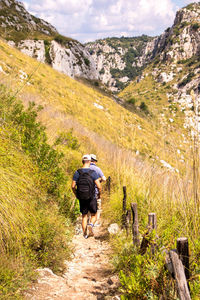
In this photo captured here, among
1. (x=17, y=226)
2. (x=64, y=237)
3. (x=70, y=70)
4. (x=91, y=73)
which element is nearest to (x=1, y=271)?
(x=17, y=226)

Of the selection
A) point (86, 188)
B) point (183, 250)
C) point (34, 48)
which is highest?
point (34, 48)

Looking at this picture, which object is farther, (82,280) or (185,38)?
(185,38)

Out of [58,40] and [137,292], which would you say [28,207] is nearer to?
[137,292]

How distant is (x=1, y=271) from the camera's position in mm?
2412

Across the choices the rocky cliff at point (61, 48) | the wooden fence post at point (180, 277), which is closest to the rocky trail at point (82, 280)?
the wooden fence post at point (180, 277)

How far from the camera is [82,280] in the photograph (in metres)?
3.38

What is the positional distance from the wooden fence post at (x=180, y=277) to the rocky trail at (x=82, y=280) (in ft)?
3.63

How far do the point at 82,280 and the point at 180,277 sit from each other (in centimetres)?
202

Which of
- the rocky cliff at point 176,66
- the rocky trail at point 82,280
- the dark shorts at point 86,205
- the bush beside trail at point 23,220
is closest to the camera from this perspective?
the bush beside trail at point 23,220

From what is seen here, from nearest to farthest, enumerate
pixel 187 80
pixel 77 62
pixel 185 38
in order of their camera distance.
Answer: pixel 77 62
pixel 187 80
pixel 185 38

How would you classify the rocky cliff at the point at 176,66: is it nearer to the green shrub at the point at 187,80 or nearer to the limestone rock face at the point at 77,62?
the green shrub at the point at 187,80

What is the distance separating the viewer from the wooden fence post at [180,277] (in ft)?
5.70

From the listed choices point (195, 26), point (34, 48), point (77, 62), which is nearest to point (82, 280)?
point (34, 48)

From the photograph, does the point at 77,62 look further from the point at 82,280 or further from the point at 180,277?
the point at 180,277
